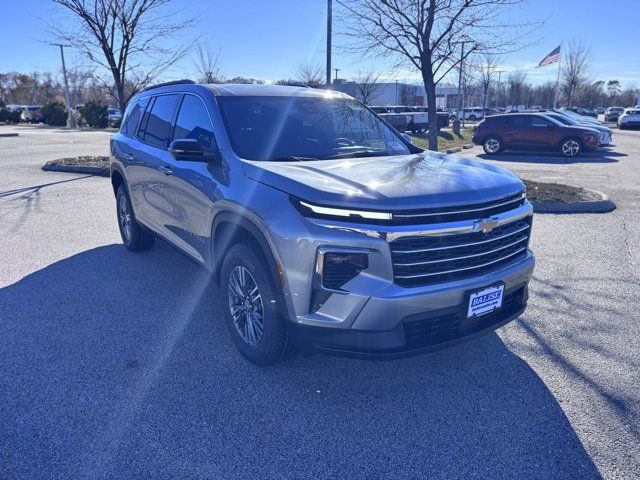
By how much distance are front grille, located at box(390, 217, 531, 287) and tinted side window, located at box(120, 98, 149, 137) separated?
158 inches

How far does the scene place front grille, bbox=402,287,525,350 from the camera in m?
2.80

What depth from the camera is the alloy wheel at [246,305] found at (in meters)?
3.33

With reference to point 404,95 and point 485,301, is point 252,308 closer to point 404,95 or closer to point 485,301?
point 485,301

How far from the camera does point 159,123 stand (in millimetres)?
4949

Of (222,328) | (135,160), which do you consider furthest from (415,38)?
(222,328)

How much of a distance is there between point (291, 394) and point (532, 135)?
17810mm

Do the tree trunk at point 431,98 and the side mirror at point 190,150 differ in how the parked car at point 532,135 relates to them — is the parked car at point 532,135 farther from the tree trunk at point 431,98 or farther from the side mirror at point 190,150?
the side mirror at point 190,150

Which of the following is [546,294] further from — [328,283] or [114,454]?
[114,454]

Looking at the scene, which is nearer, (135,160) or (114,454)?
(114,454)

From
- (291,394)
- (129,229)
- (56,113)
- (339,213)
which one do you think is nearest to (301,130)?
(339,213)

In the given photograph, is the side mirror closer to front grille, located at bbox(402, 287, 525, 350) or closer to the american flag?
front grille, located at bbox(402, 287, 525, 350)

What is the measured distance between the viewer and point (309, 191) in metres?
2.83

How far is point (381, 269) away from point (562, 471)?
4.55 feet

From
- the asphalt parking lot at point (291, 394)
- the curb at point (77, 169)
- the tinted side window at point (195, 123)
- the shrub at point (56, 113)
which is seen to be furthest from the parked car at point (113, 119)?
the tinted side window at point (195, 123)
